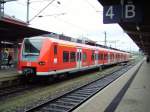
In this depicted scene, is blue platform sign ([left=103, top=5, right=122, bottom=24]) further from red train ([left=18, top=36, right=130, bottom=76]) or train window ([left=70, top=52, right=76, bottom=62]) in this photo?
train window ([left=70, top=52, right=76, bottom=62])

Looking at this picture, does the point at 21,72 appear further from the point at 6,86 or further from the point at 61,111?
the point at 61,111

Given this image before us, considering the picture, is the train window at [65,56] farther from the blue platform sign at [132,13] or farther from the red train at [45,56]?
the blue platform sign at [132,13]

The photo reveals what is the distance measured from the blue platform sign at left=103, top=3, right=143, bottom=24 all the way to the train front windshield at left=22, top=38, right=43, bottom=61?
5.17m

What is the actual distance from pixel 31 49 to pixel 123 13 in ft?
21.9

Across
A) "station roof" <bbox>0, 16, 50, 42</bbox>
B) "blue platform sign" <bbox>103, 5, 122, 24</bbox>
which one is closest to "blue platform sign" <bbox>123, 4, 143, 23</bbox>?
"blue platform sign" <bbox>103, 5, 122, 24</bbox>

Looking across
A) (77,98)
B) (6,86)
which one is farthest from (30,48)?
(77,98)

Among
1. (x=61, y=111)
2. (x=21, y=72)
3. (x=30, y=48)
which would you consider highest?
(x=30, y=48)

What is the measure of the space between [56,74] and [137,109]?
8.29 m

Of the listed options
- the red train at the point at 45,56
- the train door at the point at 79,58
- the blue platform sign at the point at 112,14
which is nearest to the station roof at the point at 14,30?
the red train at the point at 45,56

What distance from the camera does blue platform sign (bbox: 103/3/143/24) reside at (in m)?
11.6

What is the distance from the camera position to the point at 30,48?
54.3ft

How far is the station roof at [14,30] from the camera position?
57.3 feet

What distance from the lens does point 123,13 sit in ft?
39.1

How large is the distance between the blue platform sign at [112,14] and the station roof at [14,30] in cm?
671
